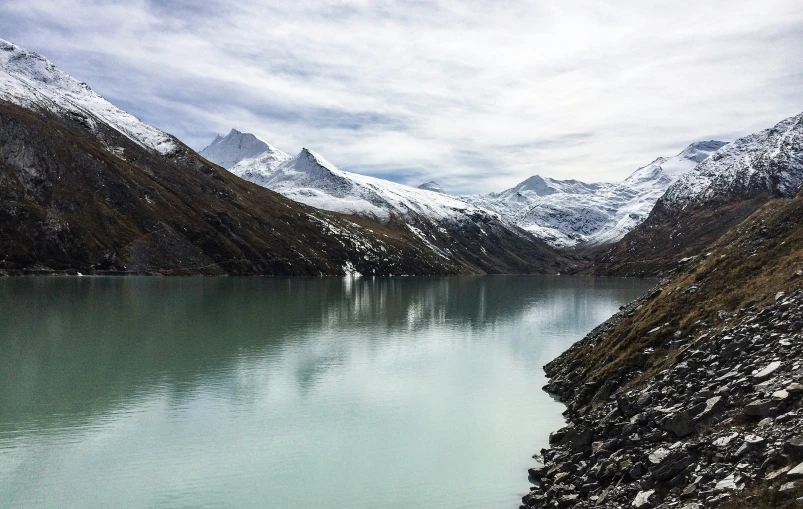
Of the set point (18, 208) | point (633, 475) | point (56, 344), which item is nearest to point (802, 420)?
point (633, 475)

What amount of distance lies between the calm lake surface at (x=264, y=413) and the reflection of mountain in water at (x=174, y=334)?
0.33 m

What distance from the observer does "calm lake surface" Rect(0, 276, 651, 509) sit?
2794 cm

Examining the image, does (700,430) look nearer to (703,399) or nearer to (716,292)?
(703,399)

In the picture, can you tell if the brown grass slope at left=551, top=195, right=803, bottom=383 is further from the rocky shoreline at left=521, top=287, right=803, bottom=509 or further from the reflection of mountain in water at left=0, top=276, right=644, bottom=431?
the reflection of mountain in water at left=0, top=276, right=644, bottom=431

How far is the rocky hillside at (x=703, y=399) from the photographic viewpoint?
17672mm

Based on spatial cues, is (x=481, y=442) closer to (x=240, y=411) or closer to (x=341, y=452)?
(x=341, y=452)

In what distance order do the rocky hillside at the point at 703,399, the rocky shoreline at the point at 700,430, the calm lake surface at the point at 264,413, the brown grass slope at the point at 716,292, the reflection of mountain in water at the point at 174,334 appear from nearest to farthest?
1. the rocky shoreline at the point at 700,430
2. the rocky hillside at the point at 703,399
3. the calm lake surface at the point at 264,413
4. the brown grass slope at the point at 716,292
5. the reflection of mountain in water at the point at 174,334

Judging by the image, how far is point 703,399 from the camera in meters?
23.2

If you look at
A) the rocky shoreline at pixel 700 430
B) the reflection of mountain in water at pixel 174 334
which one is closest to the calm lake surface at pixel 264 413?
the reflection of mountain in water at pixel 174 334

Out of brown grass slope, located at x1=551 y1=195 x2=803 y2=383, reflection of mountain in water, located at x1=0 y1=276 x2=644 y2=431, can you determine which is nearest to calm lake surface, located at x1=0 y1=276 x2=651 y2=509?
reflection of mountain in water, located at x1=0 y1=276 x2=644 y2=431

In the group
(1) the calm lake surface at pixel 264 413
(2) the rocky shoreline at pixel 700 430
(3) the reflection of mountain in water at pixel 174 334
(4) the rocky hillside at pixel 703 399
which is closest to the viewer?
(2) the rocky shoreline at pixel 700 430

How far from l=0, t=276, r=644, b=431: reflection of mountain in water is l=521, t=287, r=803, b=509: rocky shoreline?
87.5 feet

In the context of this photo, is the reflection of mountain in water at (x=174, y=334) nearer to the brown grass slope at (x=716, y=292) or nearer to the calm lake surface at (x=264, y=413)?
the calm lake surface at (x=264, y=413)

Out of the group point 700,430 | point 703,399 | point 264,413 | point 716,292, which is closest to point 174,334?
point 264,413
